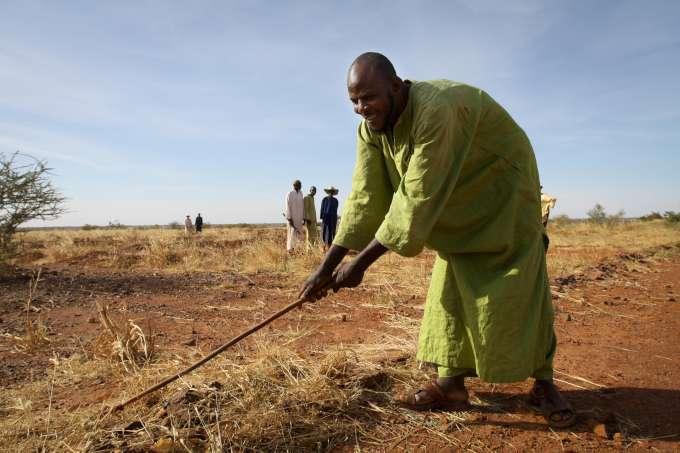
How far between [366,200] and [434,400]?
38.1 inches

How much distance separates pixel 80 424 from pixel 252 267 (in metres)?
6.14

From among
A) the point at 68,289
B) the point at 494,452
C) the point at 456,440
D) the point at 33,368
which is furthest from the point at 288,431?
the point at 68,289

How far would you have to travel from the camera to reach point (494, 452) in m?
1.84

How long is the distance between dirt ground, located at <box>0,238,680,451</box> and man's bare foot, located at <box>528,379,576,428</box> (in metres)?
0.04

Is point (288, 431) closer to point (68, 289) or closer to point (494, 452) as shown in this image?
point (494, 452)

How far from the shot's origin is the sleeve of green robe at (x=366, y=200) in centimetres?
217

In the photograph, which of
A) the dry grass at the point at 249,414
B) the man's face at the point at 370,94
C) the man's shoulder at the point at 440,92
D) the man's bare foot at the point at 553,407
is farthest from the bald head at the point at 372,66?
the man's bare foot at the point at 553,407

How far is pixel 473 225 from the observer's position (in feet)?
6.57

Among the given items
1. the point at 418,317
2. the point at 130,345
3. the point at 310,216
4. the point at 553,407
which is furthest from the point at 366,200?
the point at 310,216

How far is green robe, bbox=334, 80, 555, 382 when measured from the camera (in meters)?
1.76

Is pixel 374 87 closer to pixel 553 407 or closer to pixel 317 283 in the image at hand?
pixel 317 283

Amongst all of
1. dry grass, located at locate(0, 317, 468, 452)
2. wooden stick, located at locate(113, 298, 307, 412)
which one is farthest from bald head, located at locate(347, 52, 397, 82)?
dry grass, located at locate(0, 317, 468, 452)

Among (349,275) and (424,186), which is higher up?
(424,186)

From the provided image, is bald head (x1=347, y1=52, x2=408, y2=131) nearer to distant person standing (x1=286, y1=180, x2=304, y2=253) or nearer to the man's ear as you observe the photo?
the man's ear
